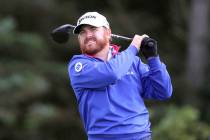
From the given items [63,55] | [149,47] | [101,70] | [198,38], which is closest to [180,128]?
[149,47]

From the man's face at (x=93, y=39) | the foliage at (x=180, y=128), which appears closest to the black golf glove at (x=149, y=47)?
the man's face at (x=93, y=39)

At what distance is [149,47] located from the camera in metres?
6.40

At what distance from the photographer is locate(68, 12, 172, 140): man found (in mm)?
6309

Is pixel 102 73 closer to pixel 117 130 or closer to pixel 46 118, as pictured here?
pixel 117 130

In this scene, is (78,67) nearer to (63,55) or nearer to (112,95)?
(112,95)

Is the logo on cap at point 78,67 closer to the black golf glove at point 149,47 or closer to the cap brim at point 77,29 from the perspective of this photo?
the cap brim at point 77,29

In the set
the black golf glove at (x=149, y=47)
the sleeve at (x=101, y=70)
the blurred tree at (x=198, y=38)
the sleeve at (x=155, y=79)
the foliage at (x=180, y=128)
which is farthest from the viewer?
the blurred tree at (x=198, y=38)

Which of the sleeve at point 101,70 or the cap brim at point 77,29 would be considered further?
the cap brim at point 77,29

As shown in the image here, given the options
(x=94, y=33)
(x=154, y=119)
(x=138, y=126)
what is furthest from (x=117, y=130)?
(x=154, y=119)

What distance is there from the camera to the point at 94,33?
6.41 metres

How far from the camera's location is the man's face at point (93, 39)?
6398 millimetres

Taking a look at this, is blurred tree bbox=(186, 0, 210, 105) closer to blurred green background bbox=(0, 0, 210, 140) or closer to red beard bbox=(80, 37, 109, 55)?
blurred green background bbox=(0, 0, 210, 140)

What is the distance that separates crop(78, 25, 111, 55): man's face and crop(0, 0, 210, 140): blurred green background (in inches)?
297

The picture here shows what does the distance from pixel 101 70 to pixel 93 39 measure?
23cm
